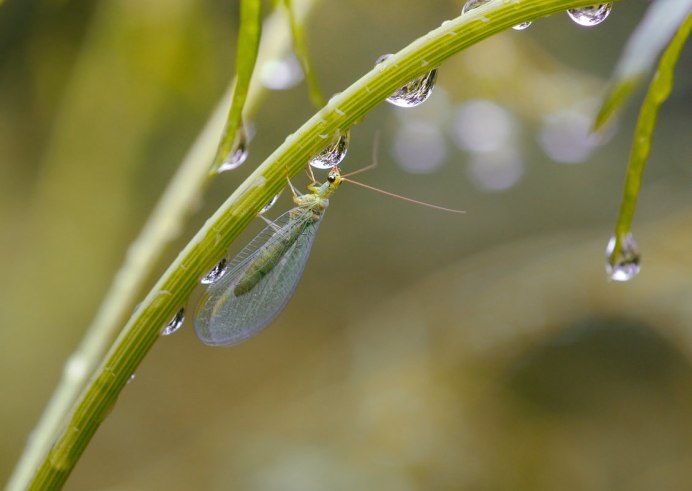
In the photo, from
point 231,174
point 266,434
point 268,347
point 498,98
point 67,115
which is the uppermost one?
point 67,115

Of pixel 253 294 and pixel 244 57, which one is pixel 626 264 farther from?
pixel 253 294

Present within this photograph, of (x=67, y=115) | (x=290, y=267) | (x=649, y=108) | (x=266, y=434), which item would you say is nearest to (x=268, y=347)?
(x=266, y=434)

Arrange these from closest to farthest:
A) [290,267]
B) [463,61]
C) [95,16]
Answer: [290,267]
[463,61]
[95,16]

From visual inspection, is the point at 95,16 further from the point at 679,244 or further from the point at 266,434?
the point at 679,244

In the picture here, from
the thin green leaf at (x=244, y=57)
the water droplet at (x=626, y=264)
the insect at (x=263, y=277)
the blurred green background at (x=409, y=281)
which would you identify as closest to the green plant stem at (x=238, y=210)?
the thin green leaf at (x=244, y=57)

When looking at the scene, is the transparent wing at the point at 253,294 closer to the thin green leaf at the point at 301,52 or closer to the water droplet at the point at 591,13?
the thin green leaf at the point at 301,52

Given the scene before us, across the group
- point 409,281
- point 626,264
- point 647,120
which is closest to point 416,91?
point 647,120
